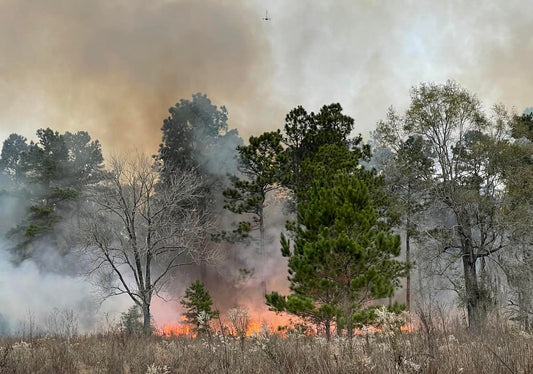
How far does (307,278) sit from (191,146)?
1027 inches

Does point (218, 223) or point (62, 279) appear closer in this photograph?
point (62, 279)

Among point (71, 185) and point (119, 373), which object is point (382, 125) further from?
point (71, 185)

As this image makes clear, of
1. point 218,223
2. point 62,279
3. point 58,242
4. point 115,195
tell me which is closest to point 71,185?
point 58,242

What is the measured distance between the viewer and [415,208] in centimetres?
2364

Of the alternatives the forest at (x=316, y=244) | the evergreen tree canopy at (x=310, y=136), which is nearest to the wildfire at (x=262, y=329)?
the forest at (x=316, y=244)

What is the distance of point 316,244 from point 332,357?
10062mm

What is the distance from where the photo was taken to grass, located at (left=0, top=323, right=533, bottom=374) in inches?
143

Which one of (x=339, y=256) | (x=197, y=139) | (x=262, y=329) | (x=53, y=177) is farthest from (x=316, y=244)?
(x=53, y=177)

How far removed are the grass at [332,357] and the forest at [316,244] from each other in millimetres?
47

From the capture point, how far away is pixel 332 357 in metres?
4.39

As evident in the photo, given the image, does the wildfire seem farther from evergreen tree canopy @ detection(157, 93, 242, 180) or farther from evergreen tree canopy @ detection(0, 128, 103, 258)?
evergreen tree canopy @ detection(0, 128, 103, 258)

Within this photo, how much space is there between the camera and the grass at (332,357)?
362 cm

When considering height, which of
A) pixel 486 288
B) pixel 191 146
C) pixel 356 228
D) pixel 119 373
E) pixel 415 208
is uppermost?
pixel 191 146

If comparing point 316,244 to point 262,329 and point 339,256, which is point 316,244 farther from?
point 262,329
